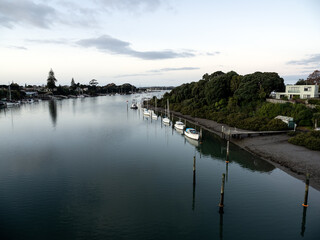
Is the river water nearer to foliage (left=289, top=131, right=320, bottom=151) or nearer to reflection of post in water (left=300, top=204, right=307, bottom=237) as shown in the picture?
reflection of post in water (left=300, top=204, right=307, bottom=237)

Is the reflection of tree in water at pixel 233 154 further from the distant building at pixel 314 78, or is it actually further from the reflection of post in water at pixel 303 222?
the distant building at pixel 314 78

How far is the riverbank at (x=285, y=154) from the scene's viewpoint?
95.7 ft

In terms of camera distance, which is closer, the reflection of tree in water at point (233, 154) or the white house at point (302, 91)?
the reflection of tree in water at point (233, 154)

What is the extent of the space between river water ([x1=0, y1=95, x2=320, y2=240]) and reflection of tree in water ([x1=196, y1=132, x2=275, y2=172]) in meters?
0.15

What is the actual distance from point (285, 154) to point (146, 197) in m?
23.8

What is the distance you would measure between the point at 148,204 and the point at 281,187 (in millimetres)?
16026

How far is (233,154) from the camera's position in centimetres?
3988

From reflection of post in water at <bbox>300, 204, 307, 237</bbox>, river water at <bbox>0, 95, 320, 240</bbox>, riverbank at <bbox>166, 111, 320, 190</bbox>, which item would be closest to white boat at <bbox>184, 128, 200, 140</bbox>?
river water at <bbox>0, 95, 320, 240</bbox>

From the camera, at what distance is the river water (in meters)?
19.3

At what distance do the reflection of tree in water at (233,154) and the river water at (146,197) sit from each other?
15cm

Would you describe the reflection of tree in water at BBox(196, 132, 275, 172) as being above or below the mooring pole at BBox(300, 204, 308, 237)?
above

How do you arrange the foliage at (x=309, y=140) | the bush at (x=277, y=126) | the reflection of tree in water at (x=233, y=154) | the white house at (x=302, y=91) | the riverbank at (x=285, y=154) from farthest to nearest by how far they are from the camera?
1. the white house at (x=302, y=91)
2. the bush at (x=277, y=126)
3. the foliage at (x=309, y=140)
4. the reflection of tree in water at (x=233, y=154)
5. the riverbank at (x=285, y=154)

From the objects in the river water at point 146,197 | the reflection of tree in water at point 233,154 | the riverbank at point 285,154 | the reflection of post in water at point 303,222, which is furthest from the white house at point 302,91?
the reflection of post in water at point 303,222

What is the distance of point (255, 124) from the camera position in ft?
171
